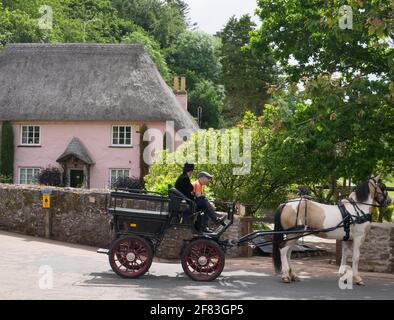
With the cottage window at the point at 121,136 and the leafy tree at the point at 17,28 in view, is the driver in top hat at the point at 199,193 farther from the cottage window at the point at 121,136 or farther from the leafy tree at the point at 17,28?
the leafy tree at the point at 17,28

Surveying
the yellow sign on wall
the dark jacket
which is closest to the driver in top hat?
the dark jacket

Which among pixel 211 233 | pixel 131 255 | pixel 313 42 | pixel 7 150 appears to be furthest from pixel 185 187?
pixel 7 150

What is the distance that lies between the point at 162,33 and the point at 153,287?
2948 inches

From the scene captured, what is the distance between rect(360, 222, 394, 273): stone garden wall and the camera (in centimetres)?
1536

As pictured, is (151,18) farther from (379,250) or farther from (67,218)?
(379,250)

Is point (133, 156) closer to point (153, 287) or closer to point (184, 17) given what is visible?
point (153, 287)

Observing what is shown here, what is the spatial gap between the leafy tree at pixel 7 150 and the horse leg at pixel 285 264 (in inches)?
1128

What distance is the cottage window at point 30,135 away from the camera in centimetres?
3919

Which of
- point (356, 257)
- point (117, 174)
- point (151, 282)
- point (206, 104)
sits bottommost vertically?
point (151, 282)

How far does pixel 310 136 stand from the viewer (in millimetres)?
16188

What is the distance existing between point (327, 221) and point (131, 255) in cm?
397

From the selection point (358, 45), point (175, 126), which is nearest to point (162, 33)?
point (175, 126)

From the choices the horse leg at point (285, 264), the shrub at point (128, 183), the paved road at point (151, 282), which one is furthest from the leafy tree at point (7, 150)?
the horse leg at point (285, 264)

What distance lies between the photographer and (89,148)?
38.4 meters
